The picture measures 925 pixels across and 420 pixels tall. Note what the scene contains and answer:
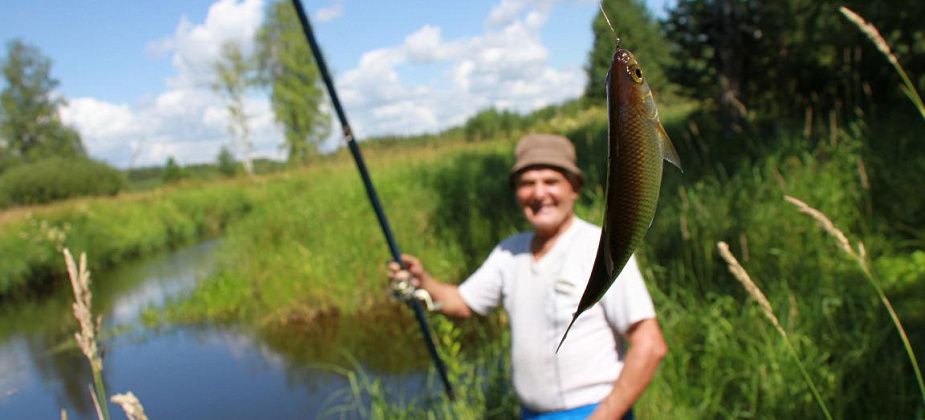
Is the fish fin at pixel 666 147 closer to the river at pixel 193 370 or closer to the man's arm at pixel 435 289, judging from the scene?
the man's arm at pixel 435 289

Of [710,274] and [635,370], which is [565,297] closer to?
[635,370]

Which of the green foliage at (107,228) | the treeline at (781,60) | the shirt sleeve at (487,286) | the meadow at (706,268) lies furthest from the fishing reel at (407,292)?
the treeline at (781,60)

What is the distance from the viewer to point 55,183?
20.4 metres

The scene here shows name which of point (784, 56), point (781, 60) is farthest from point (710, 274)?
point (781, 60)

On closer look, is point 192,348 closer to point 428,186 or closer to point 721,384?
point 428,186

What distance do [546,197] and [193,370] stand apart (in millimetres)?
5612

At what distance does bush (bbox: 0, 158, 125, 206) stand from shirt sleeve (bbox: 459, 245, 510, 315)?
20445mm

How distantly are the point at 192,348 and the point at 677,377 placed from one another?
5858mm

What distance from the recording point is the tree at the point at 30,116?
32894 mm

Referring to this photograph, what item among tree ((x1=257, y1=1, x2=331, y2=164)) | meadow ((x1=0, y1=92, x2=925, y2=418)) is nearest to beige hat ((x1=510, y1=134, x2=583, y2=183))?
meadow ((x1=0, y1=92, x2=925, y2=418))

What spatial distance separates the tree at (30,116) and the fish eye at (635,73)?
37213mm

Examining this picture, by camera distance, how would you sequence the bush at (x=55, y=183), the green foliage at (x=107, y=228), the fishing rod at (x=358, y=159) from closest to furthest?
the fishing rod at (x=358, y=159), the green foliage at (x=107, y=228), the bush at (x=55, y=183)

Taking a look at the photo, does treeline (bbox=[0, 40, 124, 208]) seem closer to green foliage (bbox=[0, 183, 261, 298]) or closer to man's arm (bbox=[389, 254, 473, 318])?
green foliage (bbox=[0, 183, 261, 298])

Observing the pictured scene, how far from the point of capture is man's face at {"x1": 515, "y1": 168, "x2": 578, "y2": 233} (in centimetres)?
248
